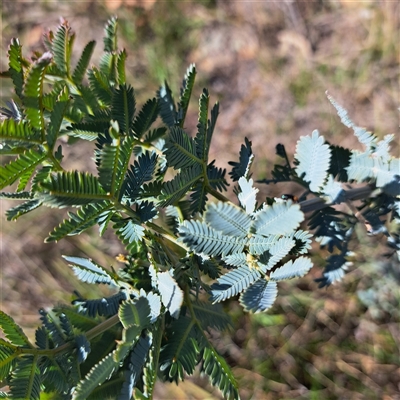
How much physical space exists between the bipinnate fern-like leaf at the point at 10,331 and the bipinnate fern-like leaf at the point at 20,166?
0.64 ft

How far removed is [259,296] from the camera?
0.64 m

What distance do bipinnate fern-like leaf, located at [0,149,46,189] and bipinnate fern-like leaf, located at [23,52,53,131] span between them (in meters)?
0.04

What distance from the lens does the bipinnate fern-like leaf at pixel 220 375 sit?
2.20 ft

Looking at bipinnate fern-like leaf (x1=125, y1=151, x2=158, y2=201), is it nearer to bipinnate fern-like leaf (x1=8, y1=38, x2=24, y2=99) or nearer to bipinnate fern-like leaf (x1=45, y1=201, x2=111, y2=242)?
bipinnate fern-like leaf (x1=45, y1=201, x2=111, y2=242)

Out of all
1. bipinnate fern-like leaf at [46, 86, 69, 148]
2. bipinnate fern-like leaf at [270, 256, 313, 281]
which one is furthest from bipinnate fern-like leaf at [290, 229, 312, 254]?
bipinnate fern-like leaf at [46, 86, 69, 148]

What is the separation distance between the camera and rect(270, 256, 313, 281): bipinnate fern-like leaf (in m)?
0.60

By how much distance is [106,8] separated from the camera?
2721 millimetres

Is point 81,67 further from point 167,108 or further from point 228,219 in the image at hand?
point 228,219

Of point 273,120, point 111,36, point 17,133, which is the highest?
point 273,120

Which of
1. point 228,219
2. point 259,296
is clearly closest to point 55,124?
point 228,219

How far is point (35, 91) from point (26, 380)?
14.9 inches

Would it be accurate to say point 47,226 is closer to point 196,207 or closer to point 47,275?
point 47,275

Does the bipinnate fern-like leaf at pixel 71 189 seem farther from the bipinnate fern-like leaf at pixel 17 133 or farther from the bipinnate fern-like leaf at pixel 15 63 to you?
the bipinnate fern-like leaf at pixel 15 63

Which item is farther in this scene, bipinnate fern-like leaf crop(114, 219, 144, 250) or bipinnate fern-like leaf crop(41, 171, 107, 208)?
bipinnate fern-like leaf crop(114, 219, 144, 250)
